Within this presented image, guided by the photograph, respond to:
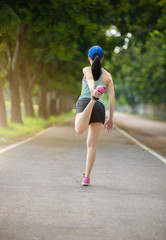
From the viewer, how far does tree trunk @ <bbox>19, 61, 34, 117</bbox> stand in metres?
25.6

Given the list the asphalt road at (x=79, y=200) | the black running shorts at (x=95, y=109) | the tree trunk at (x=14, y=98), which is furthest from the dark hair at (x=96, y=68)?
the tree trunk at (x=14, y=98)

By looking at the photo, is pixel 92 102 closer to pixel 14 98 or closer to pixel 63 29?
pixel 63 29

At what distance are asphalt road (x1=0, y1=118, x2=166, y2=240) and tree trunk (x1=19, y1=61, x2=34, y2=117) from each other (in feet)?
55.7

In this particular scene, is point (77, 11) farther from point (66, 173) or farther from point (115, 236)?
point (115, 236)

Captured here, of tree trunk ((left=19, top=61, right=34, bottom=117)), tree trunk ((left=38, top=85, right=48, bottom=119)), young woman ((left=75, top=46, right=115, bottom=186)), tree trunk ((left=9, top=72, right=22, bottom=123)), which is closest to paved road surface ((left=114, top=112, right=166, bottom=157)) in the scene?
young woman ((left=75, top=46, right=115, bottom=186))

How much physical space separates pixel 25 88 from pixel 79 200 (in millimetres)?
22684

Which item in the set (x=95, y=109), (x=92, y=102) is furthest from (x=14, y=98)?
(x=92, y=102)

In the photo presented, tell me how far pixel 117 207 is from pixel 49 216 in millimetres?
908

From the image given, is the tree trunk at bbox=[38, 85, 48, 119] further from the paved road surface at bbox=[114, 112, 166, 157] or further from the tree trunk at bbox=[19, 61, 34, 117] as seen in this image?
the paved road surface at bbox=[114, 112, 166, 157]

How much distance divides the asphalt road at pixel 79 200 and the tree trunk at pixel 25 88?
55.7 feet

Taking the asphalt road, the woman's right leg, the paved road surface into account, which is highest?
the woman's right leg

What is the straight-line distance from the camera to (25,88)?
90.4ft

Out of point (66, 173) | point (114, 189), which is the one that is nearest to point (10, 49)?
point (66, 173)

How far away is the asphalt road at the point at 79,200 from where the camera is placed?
411 cm
